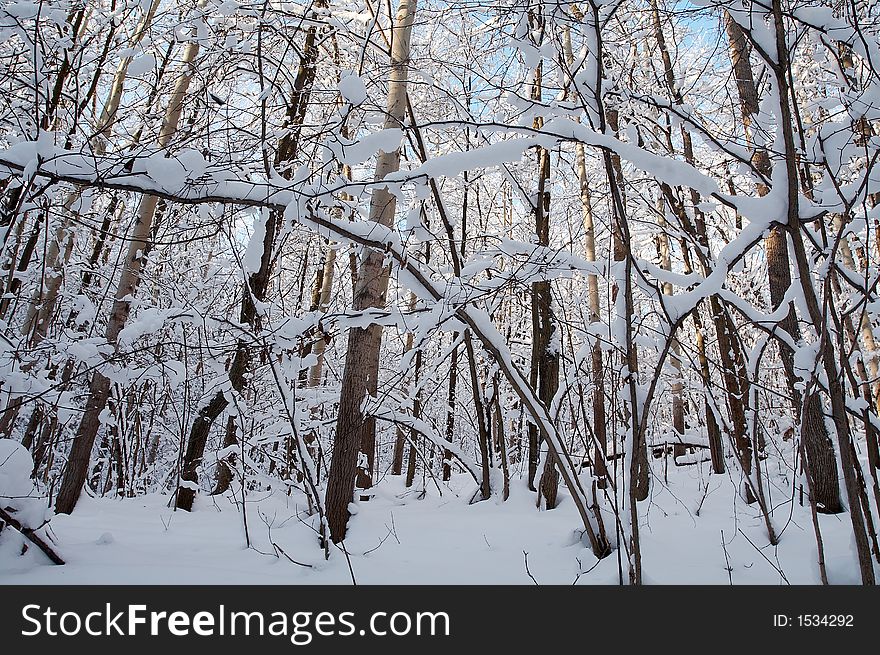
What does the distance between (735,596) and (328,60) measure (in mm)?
Answer: 5224

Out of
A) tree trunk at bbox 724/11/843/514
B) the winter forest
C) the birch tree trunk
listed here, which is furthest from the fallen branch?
tree trunk at bbox 724/11/843/514

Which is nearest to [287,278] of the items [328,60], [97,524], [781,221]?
[328,60]

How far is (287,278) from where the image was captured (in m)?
9.14

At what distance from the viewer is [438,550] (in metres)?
3.00

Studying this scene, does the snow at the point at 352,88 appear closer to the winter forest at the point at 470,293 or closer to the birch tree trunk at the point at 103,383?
the winter forest at the point at 470,293

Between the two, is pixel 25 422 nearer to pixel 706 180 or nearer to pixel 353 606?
pixel 353 606

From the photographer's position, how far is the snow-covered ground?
7.77 feet

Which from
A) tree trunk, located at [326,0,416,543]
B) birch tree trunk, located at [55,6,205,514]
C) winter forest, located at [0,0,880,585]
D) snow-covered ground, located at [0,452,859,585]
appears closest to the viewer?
winter forest, located at [0,0,880,585]

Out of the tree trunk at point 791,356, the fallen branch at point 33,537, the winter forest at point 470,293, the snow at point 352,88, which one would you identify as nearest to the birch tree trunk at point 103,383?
the winter forest at point 470,293

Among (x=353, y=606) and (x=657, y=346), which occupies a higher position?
(x=657, y=346)

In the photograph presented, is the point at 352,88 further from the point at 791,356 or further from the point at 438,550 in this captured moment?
the point at 791,356

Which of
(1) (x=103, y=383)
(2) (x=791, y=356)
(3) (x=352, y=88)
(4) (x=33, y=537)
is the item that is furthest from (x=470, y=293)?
(1) (x=103, y=383)

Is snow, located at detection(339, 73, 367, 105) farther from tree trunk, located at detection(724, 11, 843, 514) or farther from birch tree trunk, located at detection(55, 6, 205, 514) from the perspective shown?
birch tree trunk, located at detection(55, 6, 205, 514)

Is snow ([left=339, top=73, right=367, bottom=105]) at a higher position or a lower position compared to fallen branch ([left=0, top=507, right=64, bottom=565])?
higher
